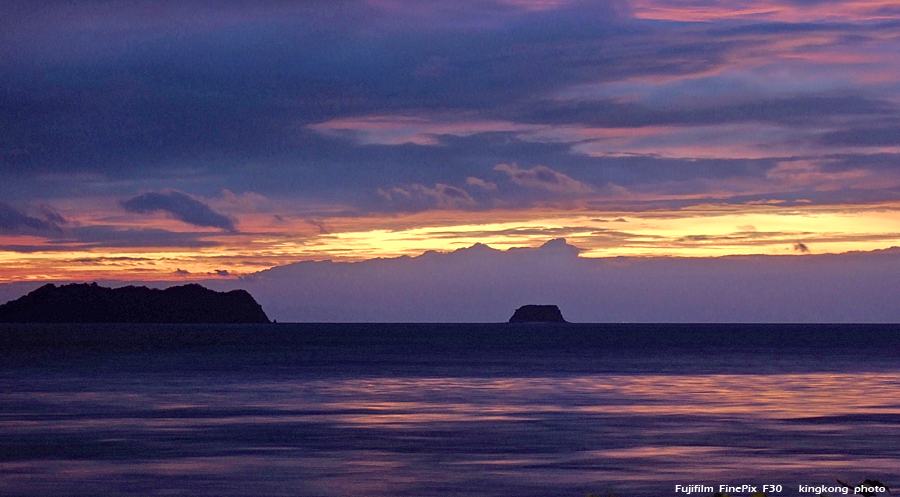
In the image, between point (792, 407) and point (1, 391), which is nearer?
point (792, 407)

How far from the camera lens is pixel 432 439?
3331 centimetres

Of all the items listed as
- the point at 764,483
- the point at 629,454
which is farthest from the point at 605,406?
the point at 764,483

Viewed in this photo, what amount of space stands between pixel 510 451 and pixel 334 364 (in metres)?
58.1

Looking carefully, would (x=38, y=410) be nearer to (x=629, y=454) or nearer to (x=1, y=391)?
(x=1, y=391)

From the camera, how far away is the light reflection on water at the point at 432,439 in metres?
25.7

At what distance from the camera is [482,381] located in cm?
6350

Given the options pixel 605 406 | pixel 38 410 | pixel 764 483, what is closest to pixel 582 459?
pixel 764 483

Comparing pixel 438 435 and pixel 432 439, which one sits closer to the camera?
pixel 432 439

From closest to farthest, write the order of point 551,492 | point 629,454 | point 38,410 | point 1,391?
1. point 551,492
2. point 629,454
3. point 38,410
4. point 1,391

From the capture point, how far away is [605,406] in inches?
1794

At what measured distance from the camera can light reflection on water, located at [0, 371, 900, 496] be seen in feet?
84.4

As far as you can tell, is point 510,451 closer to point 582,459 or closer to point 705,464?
point 582,459

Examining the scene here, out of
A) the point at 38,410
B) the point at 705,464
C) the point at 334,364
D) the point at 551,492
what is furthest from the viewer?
the point at 334,364

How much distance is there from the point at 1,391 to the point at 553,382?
30.8m
